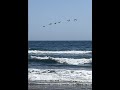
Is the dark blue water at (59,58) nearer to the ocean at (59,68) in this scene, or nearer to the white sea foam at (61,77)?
the ocean at (59,68)

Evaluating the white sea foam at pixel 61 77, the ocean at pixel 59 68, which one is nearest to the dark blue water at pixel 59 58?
the ocean at pixel 59 68

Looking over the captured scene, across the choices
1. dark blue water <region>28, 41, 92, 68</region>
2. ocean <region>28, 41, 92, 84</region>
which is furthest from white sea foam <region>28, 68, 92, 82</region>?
dark blue water <region>28, 41, 92, 68</region>

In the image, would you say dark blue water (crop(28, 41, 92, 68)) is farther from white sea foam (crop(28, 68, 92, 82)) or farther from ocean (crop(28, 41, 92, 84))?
white sea foam (crop(28, 68, 92, 82))

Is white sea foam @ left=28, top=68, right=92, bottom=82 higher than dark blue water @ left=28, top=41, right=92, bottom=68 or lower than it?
lower

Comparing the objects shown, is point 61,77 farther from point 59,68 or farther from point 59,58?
point 59,58

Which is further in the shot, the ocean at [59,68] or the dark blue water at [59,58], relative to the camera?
the dark blue water at [59,58]

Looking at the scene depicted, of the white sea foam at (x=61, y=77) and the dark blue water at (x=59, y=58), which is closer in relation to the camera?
the white sea foam at (x=61, y=77)

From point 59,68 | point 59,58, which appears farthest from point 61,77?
point 59,58

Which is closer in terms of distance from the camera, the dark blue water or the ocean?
the ocean

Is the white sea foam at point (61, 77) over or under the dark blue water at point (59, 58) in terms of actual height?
under
